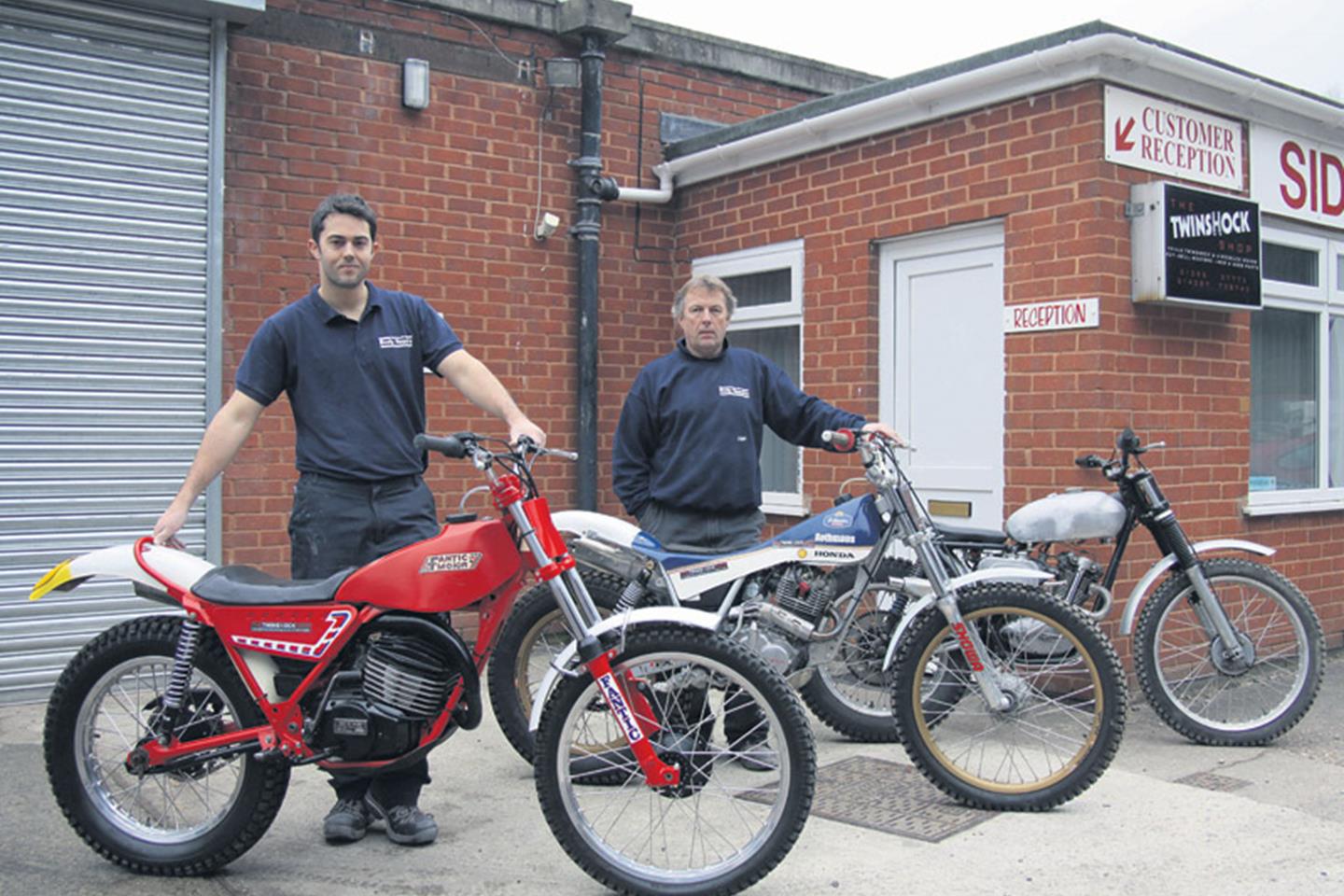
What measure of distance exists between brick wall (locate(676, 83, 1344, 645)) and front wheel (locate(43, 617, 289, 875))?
3826 millimetres

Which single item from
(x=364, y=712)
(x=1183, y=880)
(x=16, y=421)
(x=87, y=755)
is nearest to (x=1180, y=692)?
(x=1183, y=880)

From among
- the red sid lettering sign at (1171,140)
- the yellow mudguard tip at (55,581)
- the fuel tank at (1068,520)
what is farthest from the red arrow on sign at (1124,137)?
the yellow mudguard tip at (55,581)

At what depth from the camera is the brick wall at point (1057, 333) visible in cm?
588

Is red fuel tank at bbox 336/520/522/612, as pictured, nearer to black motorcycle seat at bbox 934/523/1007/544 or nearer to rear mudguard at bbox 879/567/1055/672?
rear mudguard at bbox 879/567/1055/672

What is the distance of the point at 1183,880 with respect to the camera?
3736 millimetres

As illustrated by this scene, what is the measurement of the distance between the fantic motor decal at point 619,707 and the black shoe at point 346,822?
1137mm

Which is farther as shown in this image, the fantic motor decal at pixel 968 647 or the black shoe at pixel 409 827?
the fantic motor decal at pixel 968 647

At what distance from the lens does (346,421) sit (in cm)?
414

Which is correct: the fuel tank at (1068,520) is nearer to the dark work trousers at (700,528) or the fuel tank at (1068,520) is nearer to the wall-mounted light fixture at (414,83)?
the dark work trousers at (700,528)

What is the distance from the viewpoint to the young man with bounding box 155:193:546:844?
13.4 ft

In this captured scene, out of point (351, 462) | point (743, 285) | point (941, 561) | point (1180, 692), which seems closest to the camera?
point (351, 462)

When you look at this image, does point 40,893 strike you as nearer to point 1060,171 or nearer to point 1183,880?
point 1183,880

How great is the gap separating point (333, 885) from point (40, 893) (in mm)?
839

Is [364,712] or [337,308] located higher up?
[337,308]
